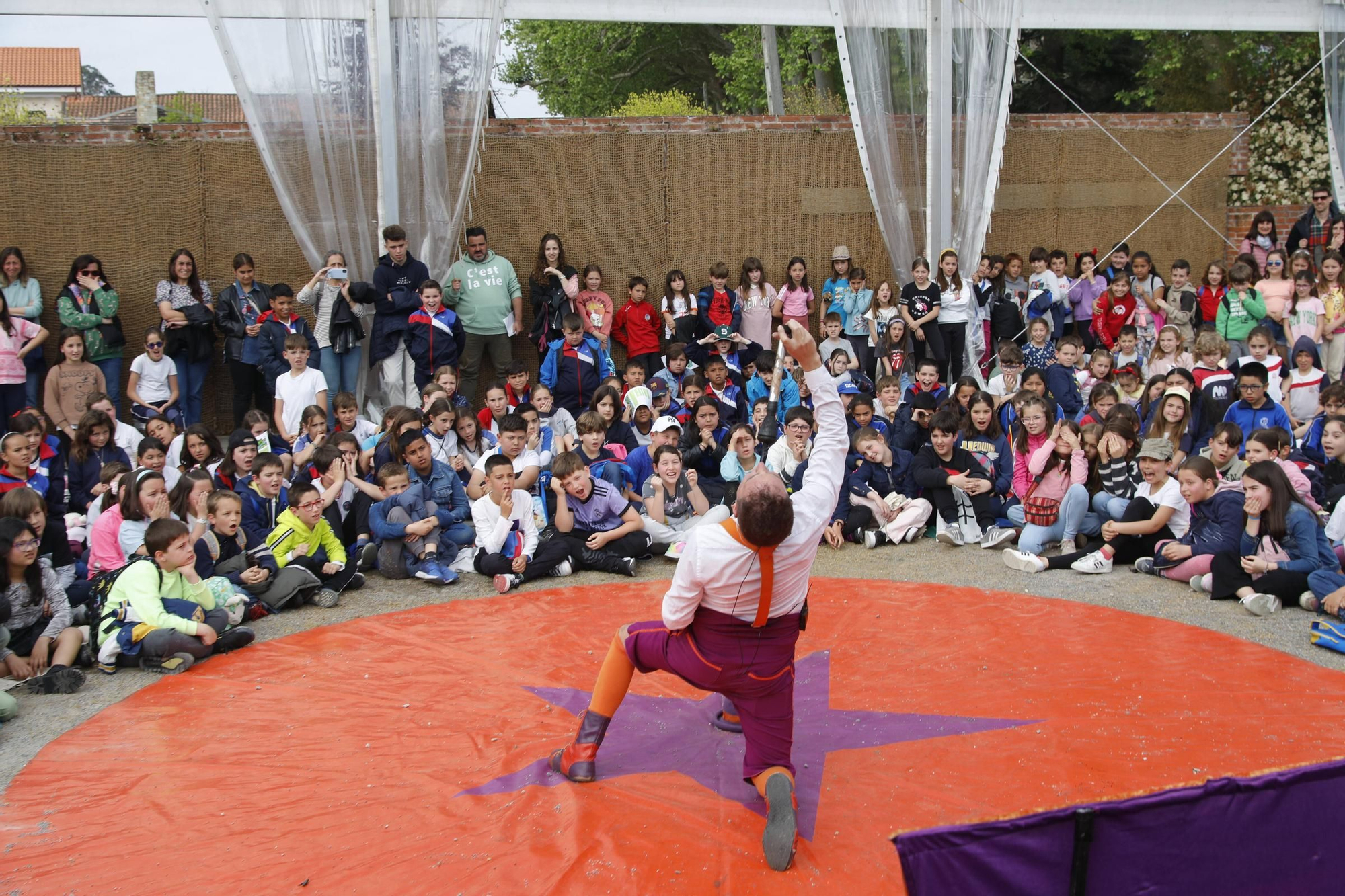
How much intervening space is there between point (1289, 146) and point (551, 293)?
9.17 m

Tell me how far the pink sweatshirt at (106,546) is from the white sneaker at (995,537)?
5180mm

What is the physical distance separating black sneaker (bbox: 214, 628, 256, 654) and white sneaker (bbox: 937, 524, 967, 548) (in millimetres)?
4277

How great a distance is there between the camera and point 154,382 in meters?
8.64

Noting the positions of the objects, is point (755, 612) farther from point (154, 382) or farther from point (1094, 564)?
point (154, 382)

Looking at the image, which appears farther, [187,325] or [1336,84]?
[1336,84]

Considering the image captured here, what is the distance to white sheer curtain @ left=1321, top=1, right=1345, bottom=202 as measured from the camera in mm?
10852

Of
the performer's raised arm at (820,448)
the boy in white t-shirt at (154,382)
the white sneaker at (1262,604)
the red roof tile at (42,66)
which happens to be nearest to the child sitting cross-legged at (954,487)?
the white sneaker at (1262,604)

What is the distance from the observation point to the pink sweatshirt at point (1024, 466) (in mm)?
7504

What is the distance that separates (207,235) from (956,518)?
6.65 m

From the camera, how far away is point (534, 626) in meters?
5.76

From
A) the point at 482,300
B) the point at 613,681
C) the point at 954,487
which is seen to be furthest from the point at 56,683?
the point at 954,487

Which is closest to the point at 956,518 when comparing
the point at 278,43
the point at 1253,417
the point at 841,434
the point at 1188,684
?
the point at 1253,417

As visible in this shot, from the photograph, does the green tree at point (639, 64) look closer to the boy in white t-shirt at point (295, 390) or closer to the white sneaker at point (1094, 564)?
the boy in white t-shirt at point (295, 390)

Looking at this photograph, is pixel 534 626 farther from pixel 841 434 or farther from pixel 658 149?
pixel 658 149
